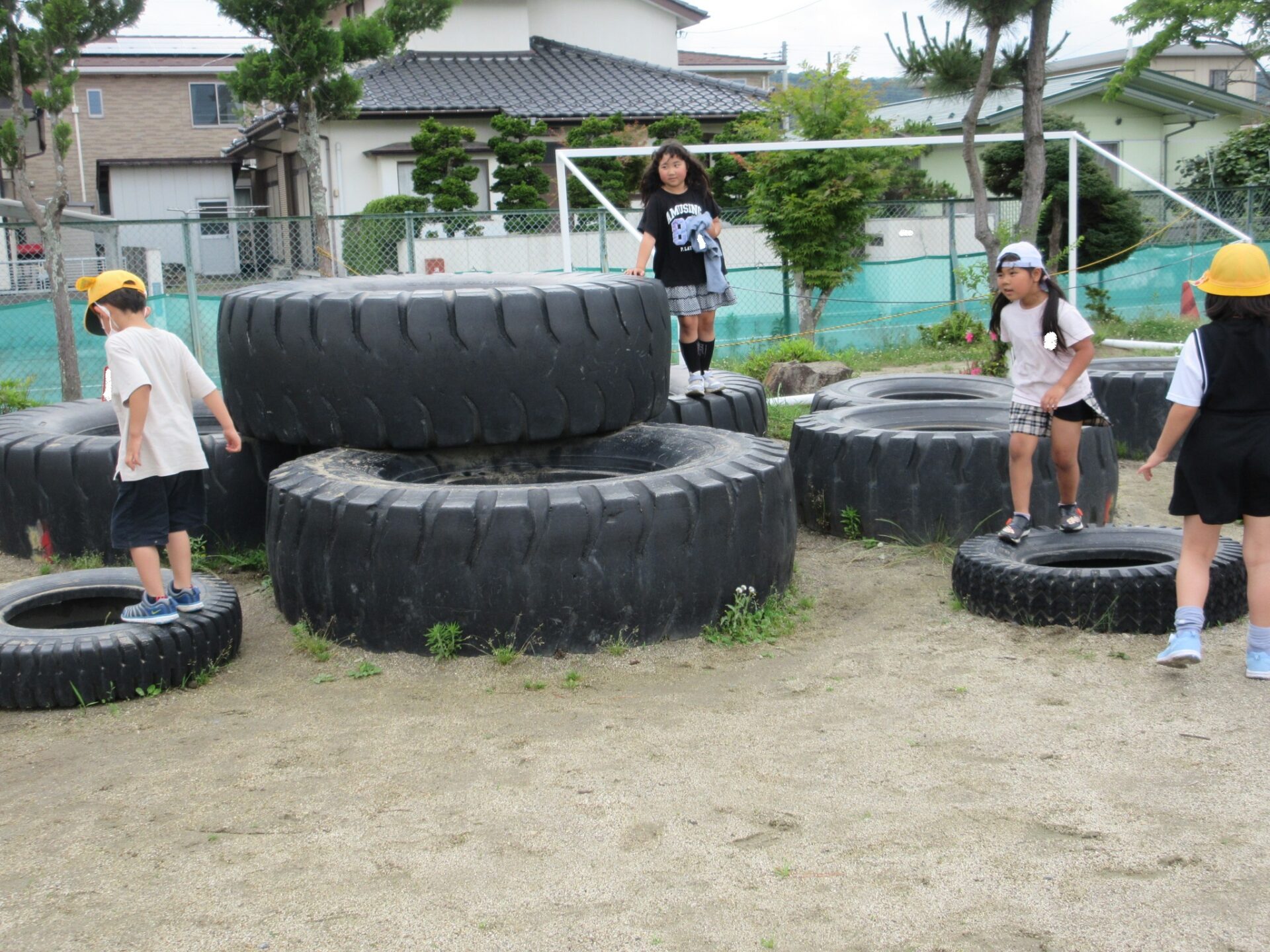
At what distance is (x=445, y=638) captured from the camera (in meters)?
4.08

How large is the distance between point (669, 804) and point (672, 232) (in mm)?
3677

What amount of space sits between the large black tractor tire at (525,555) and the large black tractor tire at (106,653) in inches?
13.3

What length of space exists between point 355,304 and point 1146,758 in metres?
3.12

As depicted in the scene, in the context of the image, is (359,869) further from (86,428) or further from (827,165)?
(827,165)

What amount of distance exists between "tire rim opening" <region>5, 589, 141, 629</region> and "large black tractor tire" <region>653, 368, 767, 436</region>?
8.13 feet

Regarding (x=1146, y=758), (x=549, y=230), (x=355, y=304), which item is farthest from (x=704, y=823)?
(x=549, y=230)

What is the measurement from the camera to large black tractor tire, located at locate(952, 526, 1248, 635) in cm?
420

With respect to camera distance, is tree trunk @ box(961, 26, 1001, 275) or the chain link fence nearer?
the chain link fence

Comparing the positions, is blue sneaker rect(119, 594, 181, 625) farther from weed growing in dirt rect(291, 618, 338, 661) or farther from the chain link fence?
the chain link fence

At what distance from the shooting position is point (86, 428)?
6.32m

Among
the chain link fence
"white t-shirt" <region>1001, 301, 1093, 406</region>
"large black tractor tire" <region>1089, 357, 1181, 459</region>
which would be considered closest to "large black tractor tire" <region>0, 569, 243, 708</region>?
"white t-shirt" <region>1001, 301, 1093, 406</region>

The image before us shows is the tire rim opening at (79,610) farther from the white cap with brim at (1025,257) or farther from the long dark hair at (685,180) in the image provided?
the white cap with brim at (1025,257)

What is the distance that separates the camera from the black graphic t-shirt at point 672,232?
6066 mm

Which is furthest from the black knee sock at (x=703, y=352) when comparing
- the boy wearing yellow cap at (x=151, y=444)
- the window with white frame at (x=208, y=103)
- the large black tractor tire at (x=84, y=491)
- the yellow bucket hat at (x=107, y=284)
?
the window with white frame at (x=208, y=103)
